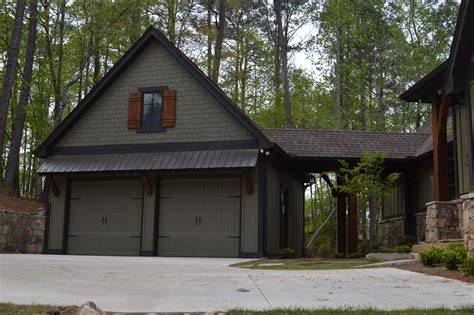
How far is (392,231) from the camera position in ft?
70.1

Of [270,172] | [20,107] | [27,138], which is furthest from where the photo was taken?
[27,138]

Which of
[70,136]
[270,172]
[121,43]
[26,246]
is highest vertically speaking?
[121,43]

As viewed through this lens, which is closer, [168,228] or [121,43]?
[168,228]

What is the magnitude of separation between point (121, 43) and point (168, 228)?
46.3 feet

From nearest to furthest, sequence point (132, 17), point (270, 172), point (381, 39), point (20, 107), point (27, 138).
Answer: point (270, 172) < point (20, 107) < point (132, 17) < point (381, 39) < point (27, 138)

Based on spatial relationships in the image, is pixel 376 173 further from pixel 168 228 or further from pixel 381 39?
pixel 381 39

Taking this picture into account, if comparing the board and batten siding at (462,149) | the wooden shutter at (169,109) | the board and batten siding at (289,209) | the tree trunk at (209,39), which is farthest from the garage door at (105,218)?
the tree trunk at (209,39)

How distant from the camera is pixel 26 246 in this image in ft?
58.4

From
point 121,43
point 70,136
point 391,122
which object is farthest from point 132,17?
point 391,122

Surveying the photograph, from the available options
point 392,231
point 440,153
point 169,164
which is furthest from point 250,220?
point 392,231

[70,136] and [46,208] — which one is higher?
[70,136]

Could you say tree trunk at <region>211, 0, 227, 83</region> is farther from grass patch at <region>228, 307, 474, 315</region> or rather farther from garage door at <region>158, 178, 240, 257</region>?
grass patch at <region>228, 307, 474, 315</region>

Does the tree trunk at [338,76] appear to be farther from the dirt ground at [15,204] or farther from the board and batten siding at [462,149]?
the dirt ground at [15,204]

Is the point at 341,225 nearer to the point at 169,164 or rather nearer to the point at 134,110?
the point at 169,164
